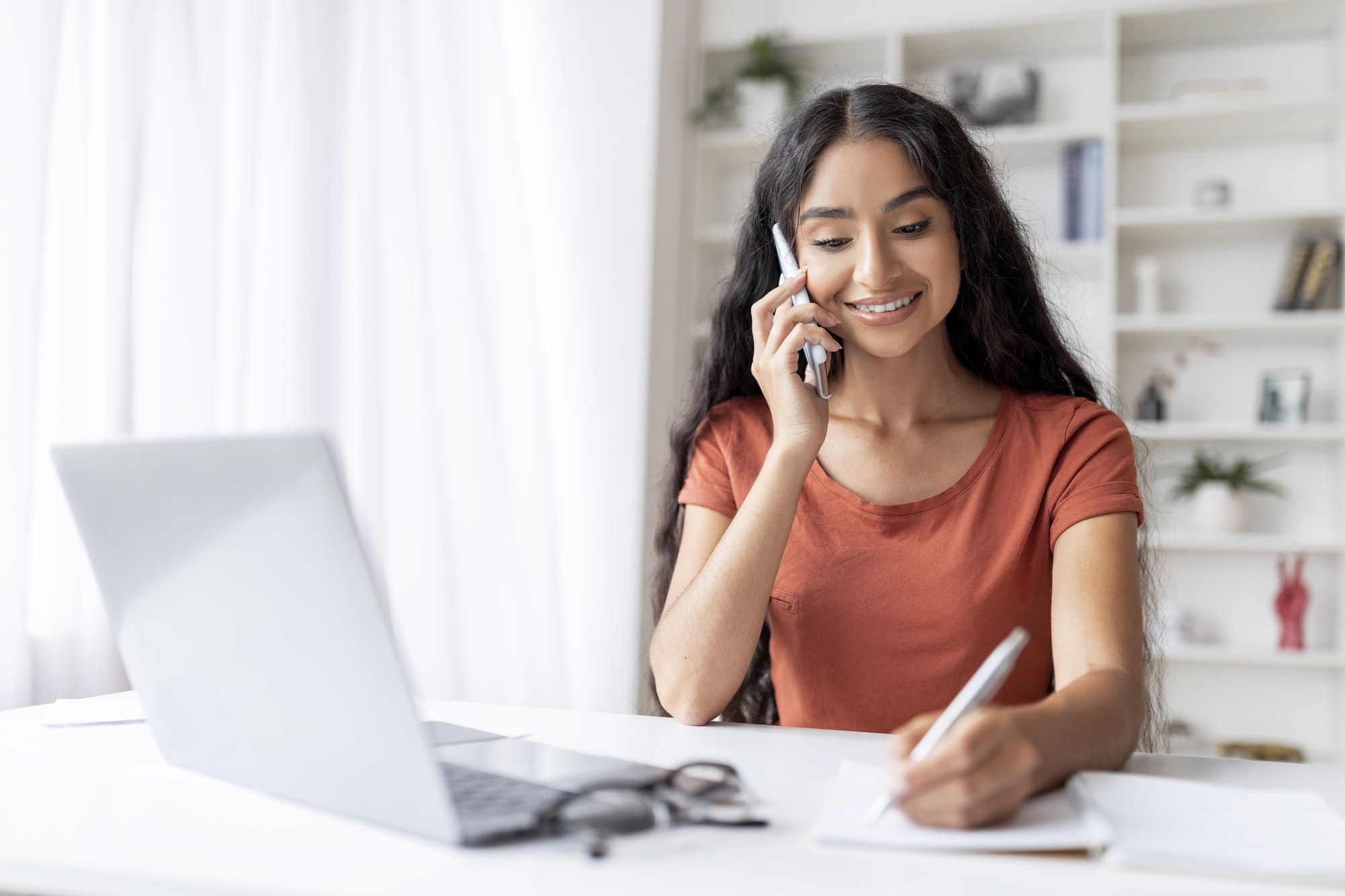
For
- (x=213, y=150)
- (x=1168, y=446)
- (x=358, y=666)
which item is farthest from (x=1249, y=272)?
(x=358, y=666)

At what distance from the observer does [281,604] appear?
0.66 metres

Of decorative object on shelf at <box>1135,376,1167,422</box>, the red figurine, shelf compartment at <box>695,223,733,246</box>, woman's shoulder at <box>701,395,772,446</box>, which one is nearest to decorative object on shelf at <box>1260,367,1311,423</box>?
decorative object on shelf at <box>1135,376,1167,422</box>

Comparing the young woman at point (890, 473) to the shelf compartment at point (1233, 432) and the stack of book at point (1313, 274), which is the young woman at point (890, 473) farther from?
the stack of book at point (1313, 274)

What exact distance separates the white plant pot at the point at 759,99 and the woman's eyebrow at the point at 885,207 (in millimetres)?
2096

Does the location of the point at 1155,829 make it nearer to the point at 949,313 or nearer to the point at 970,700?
the point at 970,700

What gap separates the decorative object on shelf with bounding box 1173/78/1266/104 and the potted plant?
0.99 metres

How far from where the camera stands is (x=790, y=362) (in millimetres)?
1349

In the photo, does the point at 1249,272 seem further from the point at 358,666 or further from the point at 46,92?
the point at 358,666

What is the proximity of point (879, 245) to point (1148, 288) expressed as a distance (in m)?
2.11

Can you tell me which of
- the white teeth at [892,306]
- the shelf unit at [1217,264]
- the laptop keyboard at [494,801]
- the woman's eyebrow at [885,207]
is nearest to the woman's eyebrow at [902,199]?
the woman's eyebrow at [885,207]

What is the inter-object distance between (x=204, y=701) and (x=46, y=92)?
1.43 m

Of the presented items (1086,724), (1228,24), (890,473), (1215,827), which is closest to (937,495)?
(890,473)

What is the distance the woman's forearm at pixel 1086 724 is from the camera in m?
0.76

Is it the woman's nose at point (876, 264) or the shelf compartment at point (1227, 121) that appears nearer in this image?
the woman's nose at point (876, 264)
